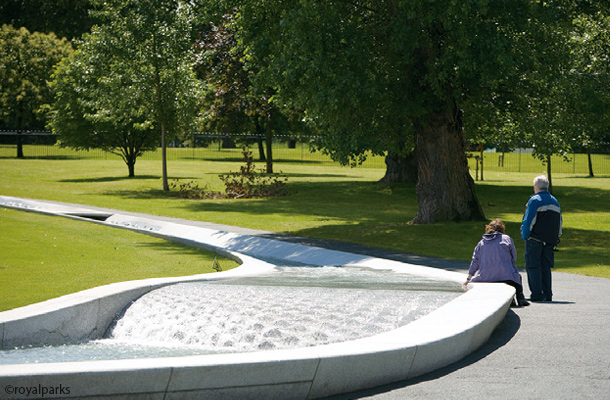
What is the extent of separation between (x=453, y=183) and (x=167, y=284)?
1185 centimetres

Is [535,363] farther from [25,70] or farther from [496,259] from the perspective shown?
[25,70]

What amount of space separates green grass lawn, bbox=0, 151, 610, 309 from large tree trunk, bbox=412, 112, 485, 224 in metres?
0.78

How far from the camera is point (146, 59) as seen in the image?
106ft

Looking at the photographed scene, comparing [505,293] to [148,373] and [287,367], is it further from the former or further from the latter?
[148,373]

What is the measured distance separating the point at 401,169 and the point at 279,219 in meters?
14.6

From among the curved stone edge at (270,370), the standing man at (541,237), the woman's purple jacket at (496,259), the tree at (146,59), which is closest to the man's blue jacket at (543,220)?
the standing man at (541,237)

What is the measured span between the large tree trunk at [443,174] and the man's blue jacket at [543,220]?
33.0 ft

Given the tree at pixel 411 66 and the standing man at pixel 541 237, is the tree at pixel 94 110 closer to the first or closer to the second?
the tree at pixel 411 66

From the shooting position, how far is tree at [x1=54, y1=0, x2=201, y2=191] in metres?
32.2

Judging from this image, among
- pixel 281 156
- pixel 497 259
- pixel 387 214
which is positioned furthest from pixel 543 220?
pixel 281 156

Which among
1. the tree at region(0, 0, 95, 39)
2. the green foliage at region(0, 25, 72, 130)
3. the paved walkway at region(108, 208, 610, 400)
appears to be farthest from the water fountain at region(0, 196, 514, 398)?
the tree at region(0, 0, 95, 39)

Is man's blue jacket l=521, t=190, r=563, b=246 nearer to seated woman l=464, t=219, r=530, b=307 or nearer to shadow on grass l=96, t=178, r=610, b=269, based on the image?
seated woman l=464, t=219, r=530, b=307

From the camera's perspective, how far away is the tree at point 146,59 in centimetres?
3219

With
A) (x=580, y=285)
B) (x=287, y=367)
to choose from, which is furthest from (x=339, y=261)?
(x=287, y=367)
